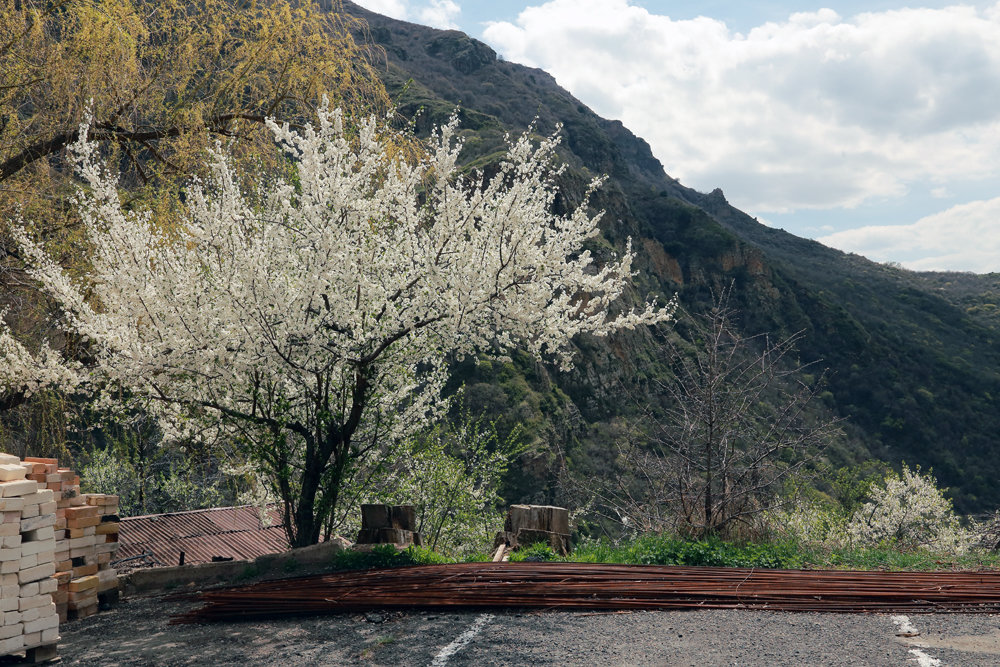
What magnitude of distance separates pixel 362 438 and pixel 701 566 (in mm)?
4401

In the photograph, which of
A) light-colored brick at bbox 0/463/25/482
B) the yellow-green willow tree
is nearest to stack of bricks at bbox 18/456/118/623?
light-colored brick at bbox 0/463/25/482

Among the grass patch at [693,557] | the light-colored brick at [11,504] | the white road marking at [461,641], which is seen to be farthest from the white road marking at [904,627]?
the light-colored brick at [11,504]

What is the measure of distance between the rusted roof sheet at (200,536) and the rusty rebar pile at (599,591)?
7031mm

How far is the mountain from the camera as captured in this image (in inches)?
1786

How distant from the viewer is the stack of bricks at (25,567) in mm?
5102

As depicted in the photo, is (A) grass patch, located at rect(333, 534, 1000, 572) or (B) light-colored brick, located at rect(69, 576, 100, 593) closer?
(B) light-colored brick, located at rect(69, 576, 100, 593)

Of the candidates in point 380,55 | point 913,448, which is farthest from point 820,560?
point 913,448

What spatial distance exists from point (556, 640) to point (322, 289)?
12.4 feet

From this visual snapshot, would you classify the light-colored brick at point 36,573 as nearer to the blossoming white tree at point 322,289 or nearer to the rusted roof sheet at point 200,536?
the blossoming white tree at point 322,289

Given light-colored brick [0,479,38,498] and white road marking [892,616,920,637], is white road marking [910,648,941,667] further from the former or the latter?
light-colored brick [0,479,38,498]

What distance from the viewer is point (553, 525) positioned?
809cm

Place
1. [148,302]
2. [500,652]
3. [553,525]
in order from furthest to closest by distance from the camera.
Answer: [553,525] < [148,302] < [500,652]

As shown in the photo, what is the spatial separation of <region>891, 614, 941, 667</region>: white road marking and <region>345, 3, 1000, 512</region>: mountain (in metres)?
25.8

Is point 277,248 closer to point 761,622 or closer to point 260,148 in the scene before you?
point 260,148
